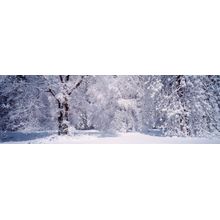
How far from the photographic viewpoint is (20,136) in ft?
23.0

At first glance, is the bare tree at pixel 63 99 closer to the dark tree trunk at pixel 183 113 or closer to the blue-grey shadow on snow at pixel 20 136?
the blue-grey shadow on snow at pixel 20 136

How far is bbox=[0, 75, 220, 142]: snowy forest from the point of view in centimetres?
711

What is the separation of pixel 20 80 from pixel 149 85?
193 cm

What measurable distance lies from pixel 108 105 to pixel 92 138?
603mm

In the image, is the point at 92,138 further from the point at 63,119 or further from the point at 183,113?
the point at 183,113

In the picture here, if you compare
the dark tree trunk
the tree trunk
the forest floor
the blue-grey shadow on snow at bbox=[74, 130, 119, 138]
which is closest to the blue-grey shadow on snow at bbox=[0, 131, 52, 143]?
the forest floor

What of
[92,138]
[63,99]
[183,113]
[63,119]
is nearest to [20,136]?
[63,119]
